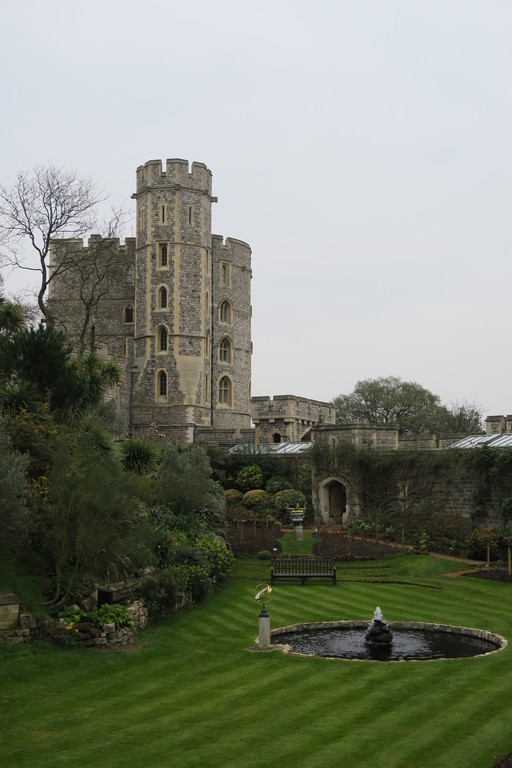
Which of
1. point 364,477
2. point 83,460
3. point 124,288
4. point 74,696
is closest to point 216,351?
point 124,288

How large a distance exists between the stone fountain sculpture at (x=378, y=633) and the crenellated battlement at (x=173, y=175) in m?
37.8

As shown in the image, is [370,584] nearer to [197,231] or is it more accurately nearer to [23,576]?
[23,576]

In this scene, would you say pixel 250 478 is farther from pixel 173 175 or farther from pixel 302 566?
pixel 173 175

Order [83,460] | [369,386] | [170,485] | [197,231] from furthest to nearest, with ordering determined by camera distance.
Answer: [369,386]
[197,231]
[170,485]
[83,460]

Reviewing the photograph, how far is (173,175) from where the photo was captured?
163ft

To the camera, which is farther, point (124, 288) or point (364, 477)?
point (124, 288)

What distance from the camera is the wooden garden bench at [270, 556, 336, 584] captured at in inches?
877

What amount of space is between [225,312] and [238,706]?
43.6 meters

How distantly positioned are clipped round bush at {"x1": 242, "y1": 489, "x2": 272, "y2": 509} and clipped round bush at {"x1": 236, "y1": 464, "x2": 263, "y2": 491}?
1467 millimetres

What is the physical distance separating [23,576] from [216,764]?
24.6ft

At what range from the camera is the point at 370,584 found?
72.7 feet

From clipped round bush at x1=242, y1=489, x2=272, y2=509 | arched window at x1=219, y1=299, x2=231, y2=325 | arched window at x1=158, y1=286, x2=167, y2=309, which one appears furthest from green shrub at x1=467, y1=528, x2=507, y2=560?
arched window at x1=219, y1=299, x2=231, y2=325

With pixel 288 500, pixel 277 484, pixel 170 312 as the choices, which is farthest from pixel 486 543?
pixel 170 312

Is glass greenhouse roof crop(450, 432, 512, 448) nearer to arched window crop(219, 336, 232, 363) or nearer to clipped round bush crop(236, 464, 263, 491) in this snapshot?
clipped round bush crop(236, 464, 263, 491)
